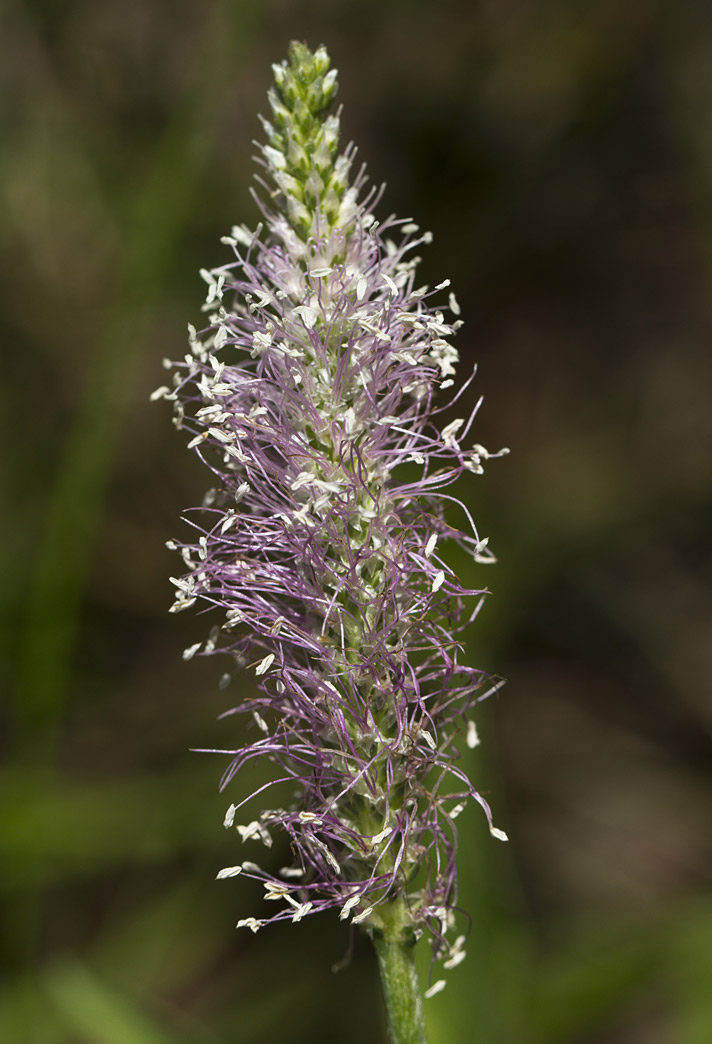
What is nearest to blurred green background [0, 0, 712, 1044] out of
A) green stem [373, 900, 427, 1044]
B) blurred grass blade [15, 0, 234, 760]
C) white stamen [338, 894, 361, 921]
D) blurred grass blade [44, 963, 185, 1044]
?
blurred grass blade [15, 0, 234, 760]

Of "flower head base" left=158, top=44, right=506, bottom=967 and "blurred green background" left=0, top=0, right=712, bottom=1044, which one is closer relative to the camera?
"flower head base" left=158, top=44, right=506, bottom=967

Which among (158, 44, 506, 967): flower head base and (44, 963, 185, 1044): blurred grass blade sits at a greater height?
(158, 44, 506, 967): flower head base

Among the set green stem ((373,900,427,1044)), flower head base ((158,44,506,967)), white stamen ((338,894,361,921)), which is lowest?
green stem ((373,900,427,1044))

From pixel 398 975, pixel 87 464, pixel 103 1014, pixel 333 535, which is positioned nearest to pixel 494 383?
pixel 87 464

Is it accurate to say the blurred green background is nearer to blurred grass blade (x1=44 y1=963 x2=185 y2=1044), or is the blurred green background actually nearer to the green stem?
blurred grass blade (x1=44 y1=963 x2=185 y2=1044)

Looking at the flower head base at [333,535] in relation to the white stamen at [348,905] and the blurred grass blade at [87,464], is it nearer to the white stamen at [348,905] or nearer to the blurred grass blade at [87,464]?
the white stamen at [348,905]

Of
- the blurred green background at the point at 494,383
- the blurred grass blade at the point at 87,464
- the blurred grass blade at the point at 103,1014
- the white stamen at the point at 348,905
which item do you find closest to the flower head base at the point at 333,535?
the white stamen at the point at 348,905

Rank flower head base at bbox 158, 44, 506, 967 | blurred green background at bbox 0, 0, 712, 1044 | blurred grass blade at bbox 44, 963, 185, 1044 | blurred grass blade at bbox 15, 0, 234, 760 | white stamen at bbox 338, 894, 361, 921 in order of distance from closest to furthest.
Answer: white stamen at bbox 338, 894, 361, 921 → flower head base at bbox 158, 44, 506, 967 → blurred grass blade at bbox 44, 963, 185, 1044 → blurred grass blade at bbox 15, 0, 234, 760 → blurred green background at bbox 0, 0, 712, 1044

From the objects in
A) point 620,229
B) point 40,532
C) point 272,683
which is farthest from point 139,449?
point 272,683

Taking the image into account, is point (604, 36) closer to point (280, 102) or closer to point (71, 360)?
point (71, 360)
